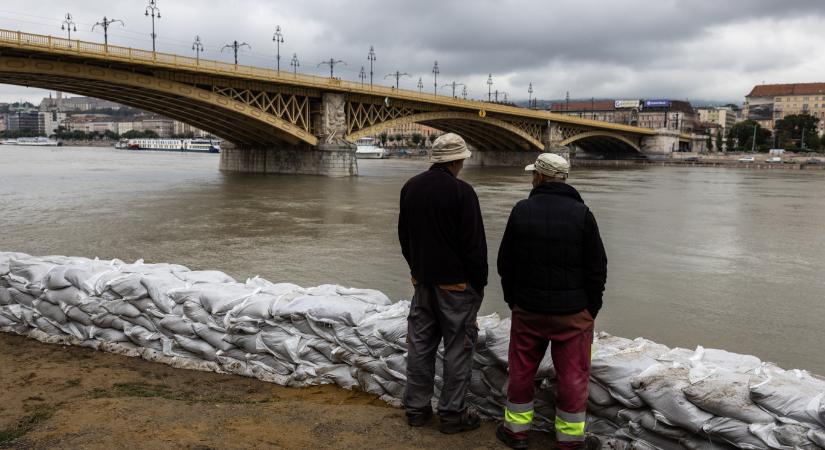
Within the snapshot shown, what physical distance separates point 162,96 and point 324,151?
8.62 metres

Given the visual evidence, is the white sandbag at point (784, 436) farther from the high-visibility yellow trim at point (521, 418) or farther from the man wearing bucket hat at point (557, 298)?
the high-visibility yellow trim at point (521, 418)

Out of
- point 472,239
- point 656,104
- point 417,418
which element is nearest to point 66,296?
point 417,418

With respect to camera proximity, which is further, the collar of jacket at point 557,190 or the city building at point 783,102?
the city building at point 783,102

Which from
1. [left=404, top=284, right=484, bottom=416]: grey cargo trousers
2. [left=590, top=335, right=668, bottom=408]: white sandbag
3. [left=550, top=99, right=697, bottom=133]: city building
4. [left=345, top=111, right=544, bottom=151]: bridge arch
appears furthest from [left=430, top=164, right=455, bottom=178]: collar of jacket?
[left=550, top=99, right=697, bottom=133]: city building

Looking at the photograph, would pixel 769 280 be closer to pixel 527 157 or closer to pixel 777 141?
pixel 527 157

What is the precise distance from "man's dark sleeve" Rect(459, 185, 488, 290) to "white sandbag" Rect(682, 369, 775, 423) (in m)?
1.06

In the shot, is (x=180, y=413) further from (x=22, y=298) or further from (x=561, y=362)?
(x=22, y=298)

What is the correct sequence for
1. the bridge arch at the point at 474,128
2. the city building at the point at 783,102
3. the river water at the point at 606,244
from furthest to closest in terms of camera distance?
the city building at the point at 783,102 < the bridge arch at the point at 474,128 < the river water at the point at 606,244

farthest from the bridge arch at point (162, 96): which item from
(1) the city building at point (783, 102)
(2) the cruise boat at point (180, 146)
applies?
(1) the city building at point (783, 102)

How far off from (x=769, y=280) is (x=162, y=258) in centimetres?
851

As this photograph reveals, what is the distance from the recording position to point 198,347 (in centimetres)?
417

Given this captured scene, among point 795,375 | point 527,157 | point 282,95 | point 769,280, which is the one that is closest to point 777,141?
point 527,157

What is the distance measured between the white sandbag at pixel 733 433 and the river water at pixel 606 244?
2944 mm

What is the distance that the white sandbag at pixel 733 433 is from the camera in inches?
104
